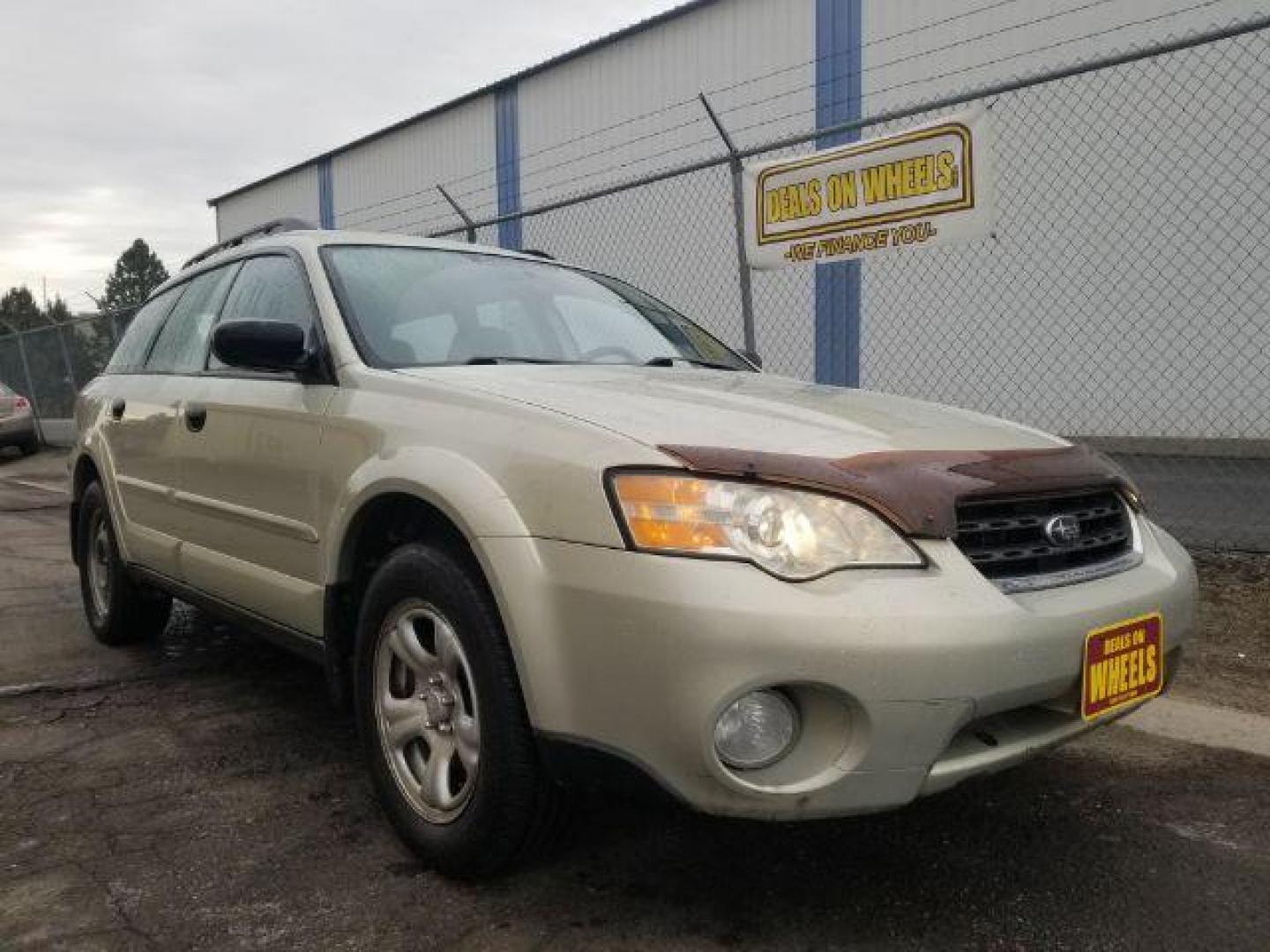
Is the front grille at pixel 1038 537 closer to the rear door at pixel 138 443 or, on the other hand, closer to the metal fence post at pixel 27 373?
the rear door at pixel 138 443

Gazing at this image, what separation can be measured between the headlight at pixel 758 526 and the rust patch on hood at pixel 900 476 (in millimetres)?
26

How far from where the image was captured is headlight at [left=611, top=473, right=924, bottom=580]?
6.25ft

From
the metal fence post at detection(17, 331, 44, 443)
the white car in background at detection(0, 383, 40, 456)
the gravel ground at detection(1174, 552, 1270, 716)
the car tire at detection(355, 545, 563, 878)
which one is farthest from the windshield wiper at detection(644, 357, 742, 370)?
the metal fence post at detection(17, 331, 44, 443)

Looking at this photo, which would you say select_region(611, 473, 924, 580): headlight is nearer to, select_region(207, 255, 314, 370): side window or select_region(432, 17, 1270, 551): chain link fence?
select_region(207, 255, 314, 370): side window

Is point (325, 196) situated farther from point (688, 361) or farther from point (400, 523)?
point (400, 523)

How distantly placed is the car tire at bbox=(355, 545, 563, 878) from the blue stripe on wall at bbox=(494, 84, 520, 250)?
13.9 m

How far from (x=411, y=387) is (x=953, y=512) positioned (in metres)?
1.31

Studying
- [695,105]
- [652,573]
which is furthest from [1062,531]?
[695,105]

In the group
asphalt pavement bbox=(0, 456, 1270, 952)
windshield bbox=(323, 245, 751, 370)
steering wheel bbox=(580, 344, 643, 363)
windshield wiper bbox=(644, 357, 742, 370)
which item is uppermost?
windshield bbox=(323, 245, 751, 370)

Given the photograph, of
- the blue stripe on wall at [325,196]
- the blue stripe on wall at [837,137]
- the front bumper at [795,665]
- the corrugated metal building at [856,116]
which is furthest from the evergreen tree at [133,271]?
the front bumper at [795,665]

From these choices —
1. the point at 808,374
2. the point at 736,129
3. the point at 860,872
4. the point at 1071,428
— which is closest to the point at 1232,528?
the point at 860,872

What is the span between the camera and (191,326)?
395 centimetres

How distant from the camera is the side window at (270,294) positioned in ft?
10.3

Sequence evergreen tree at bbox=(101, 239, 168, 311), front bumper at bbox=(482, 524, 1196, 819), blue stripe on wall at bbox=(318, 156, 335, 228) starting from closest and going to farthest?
front bumper at bbox=(482, 524, 1196, 819) < blue stripe on wall at bbox=(318, 156, 335, 228) < evergreen tree at bbox=(101, 239, 168, 311)
